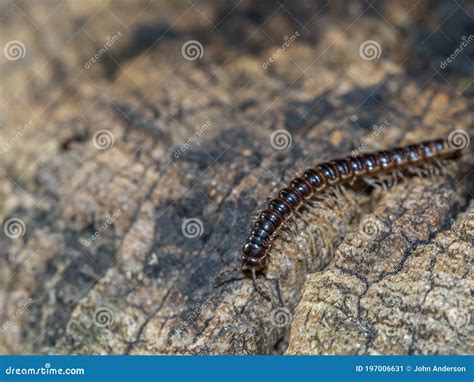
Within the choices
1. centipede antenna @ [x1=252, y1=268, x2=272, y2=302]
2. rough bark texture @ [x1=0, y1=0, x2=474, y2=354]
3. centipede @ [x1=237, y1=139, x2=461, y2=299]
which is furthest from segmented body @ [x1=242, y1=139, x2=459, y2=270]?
rough bark texture @ [x1=0, y1=0, x2=474, y2=354]

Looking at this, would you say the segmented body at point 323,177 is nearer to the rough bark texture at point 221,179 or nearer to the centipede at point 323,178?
the centipede at point 323,178

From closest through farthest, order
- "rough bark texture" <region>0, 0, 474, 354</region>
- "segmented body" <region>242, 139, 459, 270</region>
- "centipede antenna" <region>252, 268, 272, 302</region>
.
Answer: "rough bark texture" <region>0, 0, 474, 354</region>
"centipede antenna" <region>252, 268, 272, 302</region>
"segmented body" <region>242, 139, 459, 270</region>

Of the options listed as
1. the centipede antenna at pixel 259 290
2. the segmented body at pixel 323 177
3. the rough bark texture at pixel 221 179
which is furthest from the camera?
the segmented body at pixel 323 177

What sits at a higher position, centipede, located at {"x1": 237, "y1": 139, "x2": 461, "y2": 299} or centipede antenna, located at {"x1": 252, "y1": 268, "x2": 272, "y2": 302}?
centipede, located at {"x1": 237, "y1": 139, "x2": 461, "y2": 299}

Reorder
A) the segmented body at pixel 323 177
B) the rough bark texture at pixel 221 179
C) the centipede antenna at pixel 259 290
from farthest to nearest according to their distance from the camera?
the segmented body at pixel 323 177
the centipede antenna at pixel 259 290
the rough bark texture at pixel 221 179

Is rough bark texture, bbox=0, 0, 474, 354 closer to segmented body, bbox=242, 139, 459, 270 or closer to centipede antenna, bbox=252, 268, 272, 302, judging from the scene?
centipede antenna, bbox=252, 268, 272, 302

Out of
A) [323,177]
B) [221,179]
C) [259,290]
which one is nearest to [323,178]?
[323,177]

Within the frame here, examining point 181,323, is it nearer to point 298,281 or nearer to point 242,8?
point 298,281

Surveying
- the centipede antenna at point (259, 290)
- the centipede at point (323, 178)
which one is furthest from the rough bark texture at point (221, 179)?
the centipede at point (323, 178)
